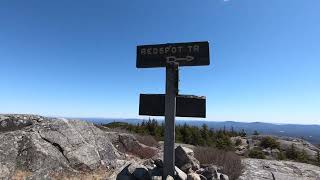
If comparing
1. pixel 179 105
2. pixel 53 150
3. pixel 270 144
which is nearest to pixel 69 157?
pixel 53 150

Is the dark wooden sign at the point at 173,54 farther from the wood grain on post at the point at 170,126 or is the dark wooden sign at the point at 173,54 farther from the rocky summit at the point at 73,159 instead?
the rocky summit at the point at 73,159

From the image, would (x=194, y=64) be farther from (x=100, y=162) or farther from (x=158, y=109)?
(x=100, y=162)

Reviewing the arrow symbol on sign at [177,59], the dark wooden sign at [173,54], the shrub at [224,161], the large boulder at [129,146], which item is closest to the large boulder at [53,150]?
the large boulder at [129,146]

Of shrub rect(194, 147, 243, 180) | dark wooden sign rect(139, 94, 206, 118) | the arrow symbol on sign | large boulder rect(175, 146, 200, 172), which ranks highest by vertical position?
the arrow symbol on sign

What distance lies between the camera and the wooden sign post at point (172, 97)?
8273 mm

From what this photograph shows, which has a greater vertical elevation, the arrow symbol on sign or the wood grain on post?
the arrow symbol on sign

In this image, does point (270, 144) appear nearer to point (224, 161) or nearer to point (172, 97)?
point (224, 161)

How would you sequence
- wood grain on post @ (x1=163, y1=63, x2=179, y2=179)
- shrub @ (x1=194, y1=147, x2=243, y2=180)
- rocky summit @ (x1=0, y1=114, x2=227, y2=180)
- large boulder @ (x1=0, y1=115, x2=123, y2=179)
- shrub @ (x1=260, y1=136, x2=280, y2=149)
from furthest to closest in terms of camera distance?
shrub @ (x1=260, y1=136, x2=280, y2=149), shrub @ (x1=194, y1=147, x2=243, y2=180), large boulder @ (x1=0, y1=115, x2=123, y2=179), rocky summit @ (x1=0, y1=114, x2=227, y2=180), wood grain on post @ (x1=163, y1=63, x2=179, y2=179)

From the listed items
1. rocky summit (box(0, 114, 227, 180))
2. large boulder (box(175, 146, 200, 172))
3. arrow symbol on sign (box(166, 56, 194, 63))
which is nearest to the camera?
arrow symbol on sign (box(166, 56, 194, 63))

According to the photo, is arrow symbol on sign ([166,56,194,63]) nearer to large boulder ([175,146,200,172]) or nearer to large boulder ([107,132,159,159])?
large boulder ([175,146,200,172])

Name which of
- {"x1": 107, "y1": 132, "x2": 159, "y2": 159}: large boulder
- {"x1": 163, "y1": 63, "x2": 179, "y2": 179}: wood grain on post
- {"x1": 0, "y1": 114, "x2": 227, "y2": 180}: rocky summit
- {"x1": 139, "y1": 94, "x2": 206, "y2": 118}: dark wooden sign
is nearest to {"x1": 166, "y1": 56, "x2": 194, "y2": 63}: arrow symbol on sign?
{"x1": 163, "y1": 63, "x2": 179, "y2": 179}: wood grain on post

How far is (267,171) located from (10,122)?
11215mm

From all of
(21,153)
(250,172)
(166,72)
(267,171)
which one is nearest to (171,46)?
(166,72)

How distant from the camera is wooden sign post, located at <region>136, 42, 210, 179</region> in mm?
8273
